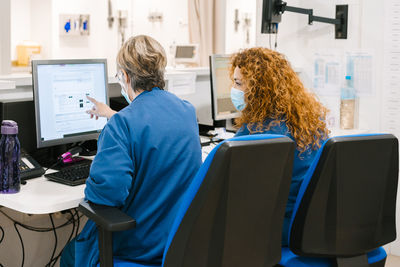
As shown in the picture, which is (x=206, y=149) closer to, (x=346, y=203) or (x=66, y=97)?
(x=66, y=97)

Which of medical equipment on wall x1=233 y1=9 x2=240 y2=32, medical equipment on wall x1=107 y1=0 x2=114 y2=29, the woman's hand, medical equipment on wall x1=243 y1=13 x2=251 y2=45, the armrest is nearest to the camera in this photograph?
the armrest

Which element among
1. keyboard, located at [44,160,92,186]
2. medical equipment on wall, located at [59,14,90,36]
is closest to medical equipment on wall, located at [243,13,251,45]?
medical equipment on wall, located at [59,14,90,36]

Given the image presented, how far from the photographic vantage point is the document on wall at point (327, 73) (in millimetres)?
3188

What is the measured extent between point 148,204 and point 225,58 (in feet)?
4.97

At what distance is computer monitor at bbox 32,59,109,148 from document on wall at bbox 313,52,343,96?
160cm

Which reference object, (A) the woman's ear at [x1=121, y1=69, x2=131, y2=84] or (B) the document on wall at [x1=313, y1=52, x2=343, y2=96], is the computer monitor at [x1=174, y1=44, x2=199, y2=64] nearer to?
(B) the document on wall at [x1=313, y1=52, x2=343, y2=96]

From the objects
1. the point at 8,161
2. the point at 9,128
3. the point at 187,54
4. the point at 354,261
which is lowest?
the point at 354,261

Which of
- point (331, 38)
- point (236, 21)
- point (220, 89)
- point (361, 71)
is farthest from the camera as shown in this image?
point (236, 21)

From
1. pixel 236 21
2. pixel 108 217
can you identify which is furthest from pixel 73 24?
pixel 108 217

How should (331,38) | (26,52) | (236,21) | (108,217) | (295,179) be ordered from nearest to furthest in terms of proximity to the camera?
1. (108,217)
2. (295,179)
3. (331,38)
4. (26,52)
5. (236,21)

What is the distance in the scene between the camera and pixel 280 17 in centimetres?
298

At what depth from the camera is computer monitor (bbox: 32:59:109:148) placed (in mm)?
1945

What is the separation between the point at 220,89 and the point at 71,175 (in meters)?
1.22

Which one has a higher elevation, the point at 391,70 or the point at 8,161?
the point at 391,70
